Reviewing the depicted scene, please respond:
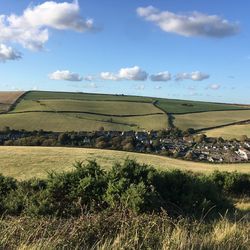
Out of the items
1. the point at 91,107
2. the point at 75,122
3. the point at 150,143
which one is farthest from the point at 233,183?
the point at 91,107

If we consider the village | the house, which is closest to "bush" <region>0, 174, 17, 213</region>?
the village

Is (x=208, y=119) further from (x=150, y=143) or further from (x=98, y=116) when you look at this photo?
(x=150, y=143)

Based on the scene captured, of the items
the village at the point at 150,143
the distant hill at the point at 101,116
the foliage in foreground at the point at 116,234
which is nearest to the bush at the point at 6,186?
the foliage in foreground at the point at 116,234

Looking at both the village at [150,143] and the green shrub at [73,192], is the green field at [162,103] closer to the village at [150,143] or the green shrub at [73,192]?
the village at [150,143]

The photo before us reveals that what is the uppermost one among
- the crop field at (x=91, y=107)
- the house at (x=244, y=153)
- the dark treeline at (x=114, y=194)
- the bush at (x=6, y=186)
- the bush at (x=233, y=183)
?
the dark treeline at (x=114, y=194)

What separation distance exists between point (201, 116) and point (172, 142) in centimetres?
4094

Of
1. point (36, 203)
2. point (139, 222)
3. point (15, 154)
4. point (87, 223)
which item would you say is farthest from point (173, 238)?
point (15, 154)

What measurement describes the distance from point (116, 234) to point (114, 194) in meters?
2.68

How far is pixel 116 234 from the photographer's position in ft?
21.3

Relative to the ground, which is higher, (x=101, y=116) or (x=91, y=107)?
(x=91, y=107)

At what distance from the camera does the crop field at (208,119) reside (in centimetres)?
9690

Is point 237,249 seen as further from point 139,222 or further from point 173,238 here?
point 139,222

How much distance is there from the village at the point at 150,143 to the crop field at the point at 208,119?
55.5 ft

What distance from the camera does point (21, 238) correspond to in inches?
237
